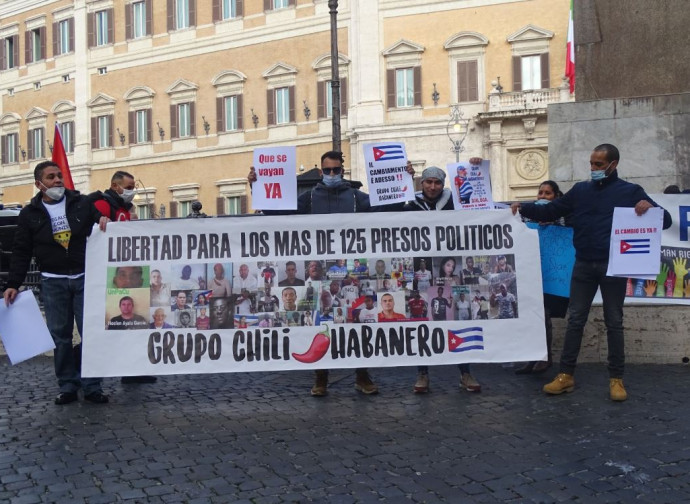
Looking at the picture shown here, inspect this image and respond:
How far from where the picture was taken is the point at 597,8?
822 centimetres

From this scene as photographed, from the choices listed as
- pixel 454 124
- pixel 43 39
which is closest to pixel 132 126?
pixel 43 39

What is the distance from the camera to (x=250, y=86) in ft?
118

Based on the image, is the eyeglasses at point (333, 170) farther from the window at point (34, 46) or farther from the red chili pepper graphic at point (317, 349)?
the window at point (34, 46)

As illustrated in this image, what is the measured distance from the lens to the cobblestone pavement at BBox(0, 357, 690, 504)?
379 cm

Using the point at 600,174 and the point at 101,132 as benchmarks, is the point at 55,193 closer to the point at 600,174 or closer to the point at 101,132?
the point at 600,174

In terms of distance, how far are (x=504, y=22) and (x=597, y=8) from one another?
24604mm

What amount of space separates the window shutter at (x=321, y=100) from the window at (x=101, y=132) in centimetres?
1166

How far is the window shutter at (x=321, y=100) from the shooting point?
3394 centimetres

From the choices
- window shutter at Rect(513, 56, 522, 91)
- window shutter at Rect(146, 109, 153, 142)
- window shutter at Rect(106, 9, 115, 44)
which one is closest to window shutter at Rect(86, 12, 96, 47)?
window shutter at Rect(106, 9, 115, 44)

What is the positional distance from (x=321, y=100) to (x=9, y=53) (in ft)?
65.8

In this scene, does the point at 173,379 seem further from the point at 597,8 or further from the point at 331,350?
the point at 597,8

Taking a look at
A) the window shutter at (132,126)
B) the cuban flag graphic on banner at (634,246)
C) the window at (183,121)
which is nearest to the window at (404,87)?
the window at (183,121)

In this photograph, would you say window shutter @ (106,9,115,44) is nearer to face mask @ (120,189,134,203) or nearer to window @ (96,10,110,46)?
window @ (96,10,110,46)

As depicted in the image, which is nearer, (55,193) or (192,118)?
(55,193)
